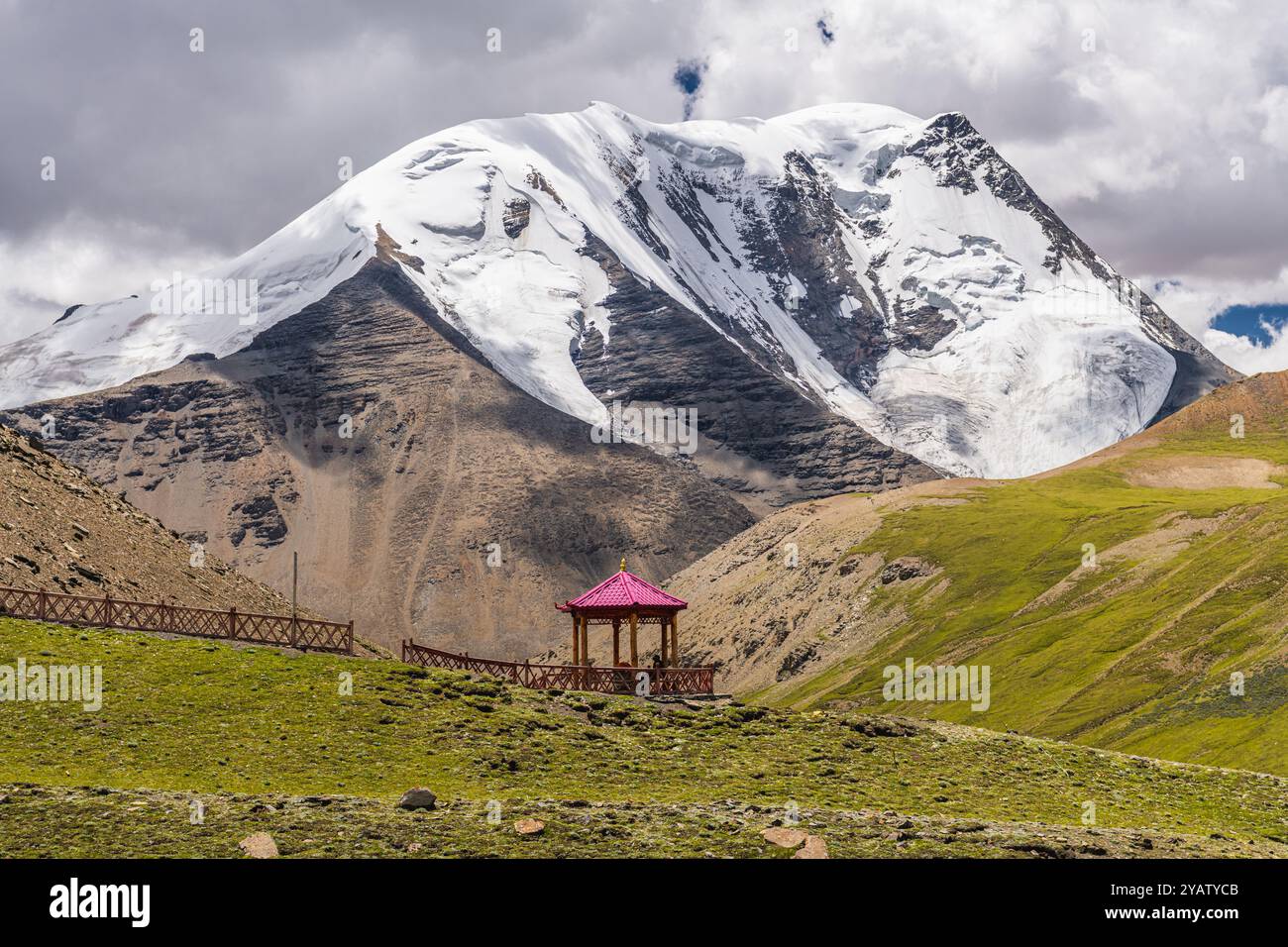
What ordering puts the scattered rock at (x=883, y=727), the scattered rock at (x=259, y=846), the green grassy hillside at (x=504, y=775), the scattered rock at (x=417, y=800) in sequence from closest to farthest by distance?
the scattered rock at (x=259, y=846) < the green grassy hillside at (x=504, y=775) < the scattered rock at (x=417, y=800) < the scattered rock at (x=883, y=727)

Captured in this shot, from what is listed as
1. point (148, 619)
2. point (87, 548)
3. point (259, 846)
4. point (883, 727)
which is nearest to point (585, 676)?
point (883, 727)

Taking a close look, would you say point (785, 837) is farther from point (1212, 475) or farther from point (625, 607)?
point (1212, 475)

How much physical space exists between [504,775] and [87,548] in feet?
109

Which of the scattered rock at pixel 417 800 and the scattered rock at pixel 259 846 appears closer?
the scattered rock at pixel 259 846

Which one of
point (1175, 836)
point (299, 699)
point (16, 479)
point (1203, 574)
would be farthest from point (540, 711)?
point (1203, 574)

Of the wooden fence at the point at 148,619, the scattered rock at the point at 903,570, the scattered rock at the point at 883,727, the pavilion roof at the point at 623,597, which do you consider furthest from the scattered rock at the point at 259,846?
the scattered rock at the point at 903,570

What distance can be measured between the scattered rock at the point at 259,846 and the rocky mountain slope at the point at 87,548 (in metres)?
31.3

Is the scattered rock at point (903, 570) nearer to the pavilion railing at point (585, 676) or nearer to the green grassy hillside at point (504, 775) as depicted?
the green grassy hillside at point (504, 775)

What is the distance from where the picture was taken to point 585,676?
59969 mm

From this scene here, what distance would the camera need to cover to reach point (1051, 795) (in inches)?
1928

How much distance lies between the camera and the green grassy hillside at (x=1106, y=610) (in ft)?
297

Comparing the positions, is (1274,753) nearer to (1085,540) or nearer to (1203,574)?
(1203,574)

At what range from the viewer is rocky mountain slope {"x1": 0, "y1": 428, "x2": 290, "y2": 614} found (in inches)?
2579
